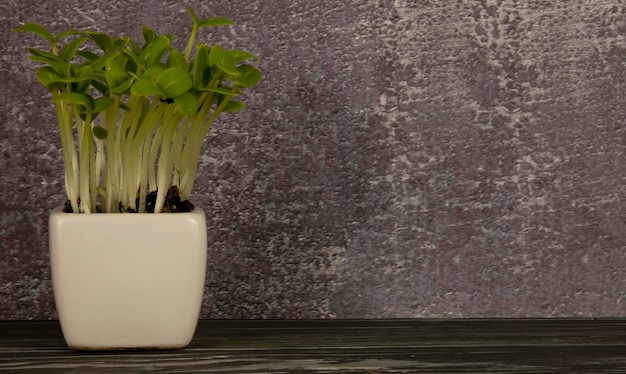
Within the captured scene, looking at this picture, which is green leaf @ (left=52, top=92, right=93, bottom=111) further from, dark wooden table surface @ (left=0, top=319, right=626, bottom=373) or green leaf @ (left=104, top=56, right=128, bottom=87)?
dark wooden table surface @ (left=0, top=319, right=626, bottom=373)

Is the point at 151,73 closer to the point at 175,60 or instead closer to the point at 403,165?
the point at 175,60

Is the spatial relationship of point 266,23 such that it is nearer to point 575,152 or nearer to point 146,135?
point 146,135

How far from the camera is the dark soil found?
88cm

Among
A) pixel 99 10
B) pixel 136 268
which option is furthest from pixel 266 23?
pixel 136 268

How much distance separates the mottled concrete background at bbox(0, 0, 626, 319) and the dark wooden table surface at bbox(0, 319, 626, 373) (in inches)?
2.0

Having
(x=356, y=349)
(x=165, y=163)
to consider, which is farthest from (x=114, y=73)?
(x=356, y=349)

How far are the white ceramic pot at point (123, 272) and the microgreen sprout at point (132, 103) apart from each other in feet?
0.13

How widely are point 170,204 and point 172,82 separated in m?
0.15

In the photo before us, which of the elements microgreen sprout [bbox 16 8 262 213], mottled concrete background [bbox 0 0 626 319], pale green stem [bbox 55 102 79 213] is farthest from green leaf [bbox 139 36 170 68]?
mottled concrete background [bbox 0 0 626 319]

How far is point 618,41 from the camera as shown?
1088 mm

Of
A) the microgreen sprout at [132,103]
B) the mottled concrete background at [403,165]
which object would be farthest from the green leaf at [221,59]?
the mottled concrete background at [403,165]

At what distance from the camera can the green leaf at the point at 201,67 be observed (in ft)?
2.69

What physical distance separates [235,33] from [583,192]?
50cm

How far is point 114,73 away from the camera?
2.64ft
